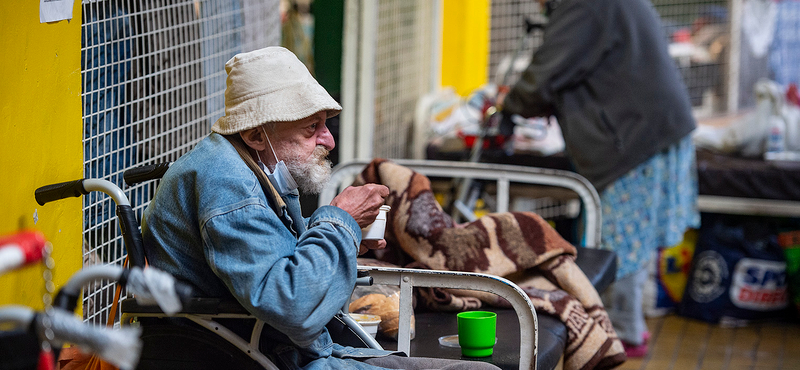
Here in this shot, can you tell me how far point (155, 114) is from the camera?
8.79 feet

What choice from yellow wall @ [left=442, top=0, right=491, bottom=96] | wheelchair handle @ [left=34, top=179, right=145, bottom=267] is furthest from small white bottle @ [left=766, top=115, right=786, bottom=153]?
wheelchair handle @ [left=34, top=179, right=145, bottom=267]

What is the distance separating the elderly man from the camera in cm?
170

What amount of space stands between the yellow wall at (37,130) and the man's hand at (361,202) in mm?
787

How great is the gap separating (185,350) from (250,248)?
0.35 metres

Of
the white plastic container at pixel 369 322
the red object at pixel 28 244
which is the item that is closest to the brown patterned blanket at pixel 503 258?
the white plastic container at pixel 369 322

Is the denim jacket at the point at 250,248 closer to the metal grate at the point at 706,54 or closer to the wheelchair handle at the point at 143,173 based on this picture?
the wheelchair handle at the point at 143,173

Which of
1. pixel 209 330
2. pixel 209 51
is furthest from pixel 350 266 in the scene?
pixel 209 51

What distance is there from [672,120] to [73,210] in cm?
302

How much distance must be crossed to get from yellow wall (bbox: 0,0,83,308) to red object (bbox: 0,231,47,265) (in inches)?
37.2

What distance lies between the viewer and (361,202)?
1.98 metres

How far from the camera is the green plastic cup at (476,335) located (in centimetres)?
225

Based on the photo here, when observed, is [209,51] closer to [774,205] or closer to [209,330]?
[209,330]

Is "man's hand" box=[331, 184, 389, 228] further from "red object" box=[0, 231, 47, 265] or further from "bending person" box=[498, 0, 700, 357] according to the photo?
"bending person" box=[498, 0, 700, 357]

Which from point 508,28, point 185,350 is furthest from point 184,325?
point 508,28
